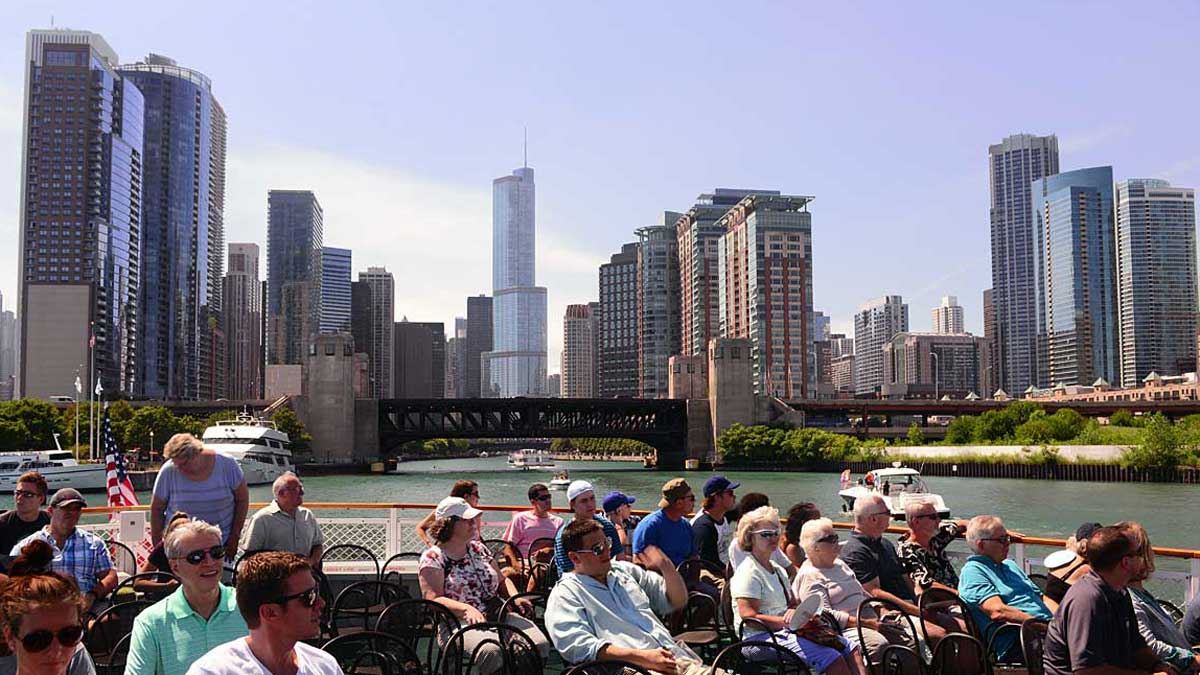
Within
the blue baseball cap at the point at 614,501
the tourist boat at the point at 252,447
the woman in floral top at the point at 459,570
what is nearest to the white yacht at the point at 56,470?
the tourist boat at the point at 252,447

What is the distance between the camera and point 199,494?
316 inches

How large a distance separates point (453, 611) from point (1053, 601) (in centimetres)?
421

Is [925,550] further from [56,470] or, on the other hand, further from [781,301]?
[781,301]

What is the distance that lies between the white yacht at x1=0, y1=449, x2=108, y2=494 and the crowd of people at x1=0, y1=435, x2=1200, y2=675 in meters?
52.0

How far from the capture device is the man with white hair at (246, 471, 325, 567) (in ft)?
26.0

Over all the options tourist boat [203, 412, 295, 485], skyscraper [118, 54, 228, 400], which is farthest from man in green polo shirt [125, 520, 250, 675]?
skyscraper [118, 54, 228, 400]

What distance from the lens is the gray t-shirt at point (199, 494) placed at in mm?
7980

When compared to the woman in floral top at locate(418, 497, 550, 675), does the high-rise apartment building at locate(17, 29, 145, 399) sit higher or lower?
higher

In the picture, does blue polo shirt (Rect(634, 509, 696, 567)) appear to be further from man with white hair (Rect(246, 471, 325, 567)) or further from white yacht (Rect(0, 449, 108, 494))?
white yacht (Rect(0, 449, 108, 494))

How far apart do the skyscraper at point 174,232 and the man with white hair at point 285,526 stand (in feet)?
556

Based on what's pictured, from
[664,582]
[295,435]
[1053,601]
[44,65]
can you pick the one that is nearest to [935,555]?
[1053,601]

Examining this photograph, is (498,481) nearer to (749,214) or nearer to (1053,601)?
(1053,601)

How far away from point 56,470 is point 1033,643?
5970 centimetres

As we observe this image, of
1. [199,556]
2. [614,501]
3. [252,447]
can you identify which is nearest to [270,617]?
[199,556]
